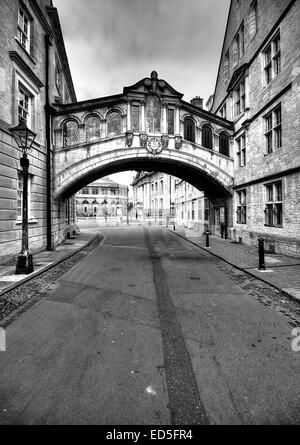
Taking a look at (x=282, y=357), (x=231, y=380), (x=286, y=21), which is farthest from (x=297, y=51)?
(x=231, y=380)

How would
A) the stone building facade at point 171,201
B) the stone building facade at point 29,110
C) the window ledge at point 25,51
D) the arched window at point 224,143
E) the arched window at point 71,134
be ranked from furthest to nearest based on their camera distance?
the stone building facade at point 171,201, the arched window at point 224,143, the arched window at point 71,134, the window ledge at point 25,51, the stone building facade at point 29,110

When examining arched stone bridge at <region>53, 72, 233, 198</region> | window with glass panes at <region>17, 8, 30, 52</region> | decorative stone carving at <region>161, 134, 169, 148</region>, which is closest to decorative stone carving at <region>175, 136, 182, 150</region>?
arched stone bridge at <region>53, 72, 233, 198</region>

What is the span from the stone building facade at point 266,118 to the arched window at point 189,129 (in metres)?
3.14

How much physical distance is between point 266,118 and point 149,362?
13928 millimetres

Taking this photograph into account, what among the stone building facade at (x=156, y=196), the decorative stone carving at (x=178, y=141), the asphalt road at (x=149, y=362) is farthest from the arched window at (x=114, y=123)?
the stone building facade at (x=156, y=196)

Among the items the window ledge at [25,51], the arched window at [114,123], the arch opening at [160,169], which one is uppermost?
the window ledge at [25,51]

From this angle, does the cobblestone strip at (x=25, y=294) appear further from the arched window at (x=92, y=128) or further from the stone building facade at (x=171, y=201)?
the stone building facade at (x=171, y=201)

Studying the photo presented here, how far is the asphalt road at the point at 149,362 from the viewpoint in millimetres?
2275

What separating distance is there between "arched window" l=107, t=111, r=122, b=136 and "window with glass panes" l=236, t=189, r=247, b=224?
30.4ft

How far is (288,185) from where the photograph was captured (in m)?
10.5

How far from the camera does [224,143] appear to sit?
17.0 metres

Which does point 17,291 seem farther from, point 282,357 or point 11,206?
point 282,357

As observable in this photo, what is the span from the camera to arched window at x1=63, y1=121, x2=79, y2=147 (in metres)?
14.7

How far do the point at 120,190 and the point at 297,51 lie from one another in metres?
68.3
